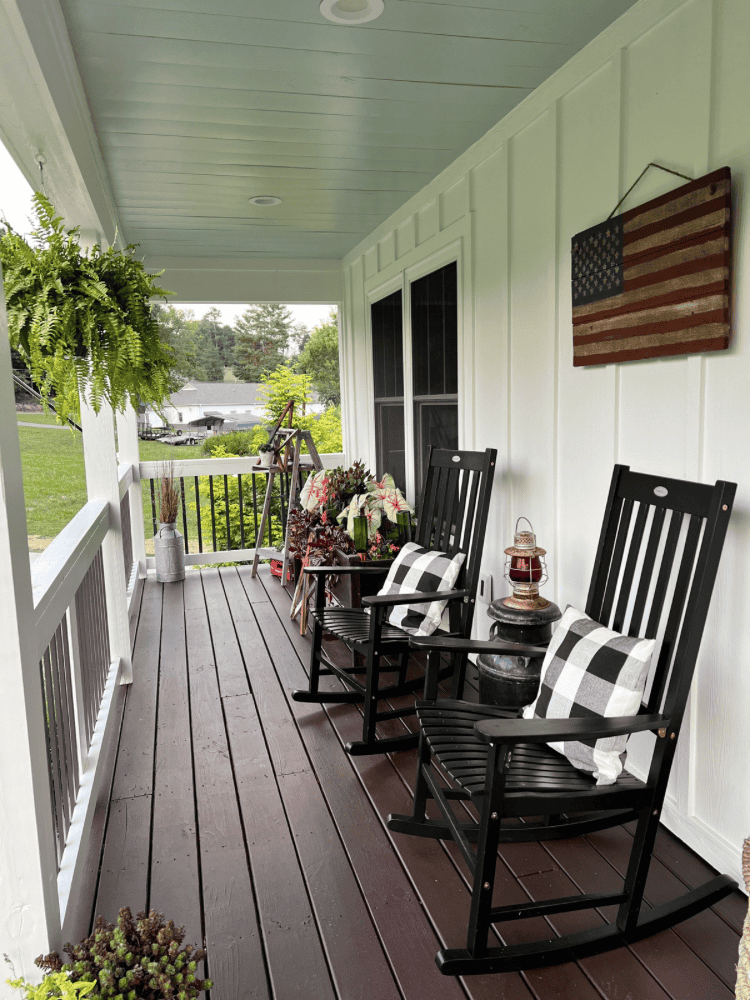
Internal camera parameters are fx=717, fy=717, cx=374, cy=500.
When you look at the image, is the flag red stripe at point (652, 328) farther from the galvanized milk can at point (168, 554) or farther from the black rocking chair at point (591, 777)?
the galvanized milk can at point (168, 554)

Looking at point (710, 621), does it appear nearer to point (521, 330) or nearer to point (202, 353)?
point (521, 330)

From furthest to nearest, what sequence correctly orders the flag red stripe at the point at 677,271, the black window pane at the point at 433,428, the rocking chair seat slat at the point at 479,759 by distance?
the black window pane at the point at 433,428
the flag red stripe at the point at 677,271
the rocking chair seat slat at the point at 479,759

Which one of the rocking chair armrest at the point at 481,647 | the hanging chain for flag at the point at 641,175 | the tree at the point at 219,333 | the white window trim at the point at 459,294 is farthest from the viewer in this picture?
the tree at the point at 219,333

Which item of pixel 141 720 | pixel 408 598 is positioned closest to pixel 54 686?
pixel 141 720

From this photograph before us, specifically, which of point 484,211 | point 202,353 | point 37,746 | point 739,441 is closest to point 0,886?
point 37,746

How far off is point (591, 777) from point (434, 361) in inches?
111

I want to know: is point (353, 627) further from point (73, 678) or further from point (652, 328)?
point (652, 328)

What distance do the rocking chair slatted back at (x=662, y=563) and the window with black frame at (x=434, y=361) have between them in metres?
1.77

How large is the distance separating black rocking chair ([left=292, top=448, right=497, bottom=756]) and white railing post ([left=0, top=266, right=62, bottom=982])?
1449 mm

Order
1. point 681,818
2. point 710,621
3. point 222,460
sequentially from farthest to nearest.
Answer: point 222,460, point 681,818, point 710,621

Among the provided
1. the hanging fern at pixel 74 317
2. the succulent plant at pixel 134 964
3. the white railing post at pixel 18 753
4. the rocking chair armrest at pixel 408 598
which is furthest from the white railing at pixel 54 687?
the rocking chair armrest at pixel 408 598

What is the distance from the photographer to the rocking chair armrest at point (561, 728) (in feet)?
5.50

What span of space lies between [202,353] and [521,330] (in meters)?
6.56

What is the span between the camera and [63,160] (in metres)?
2.34
